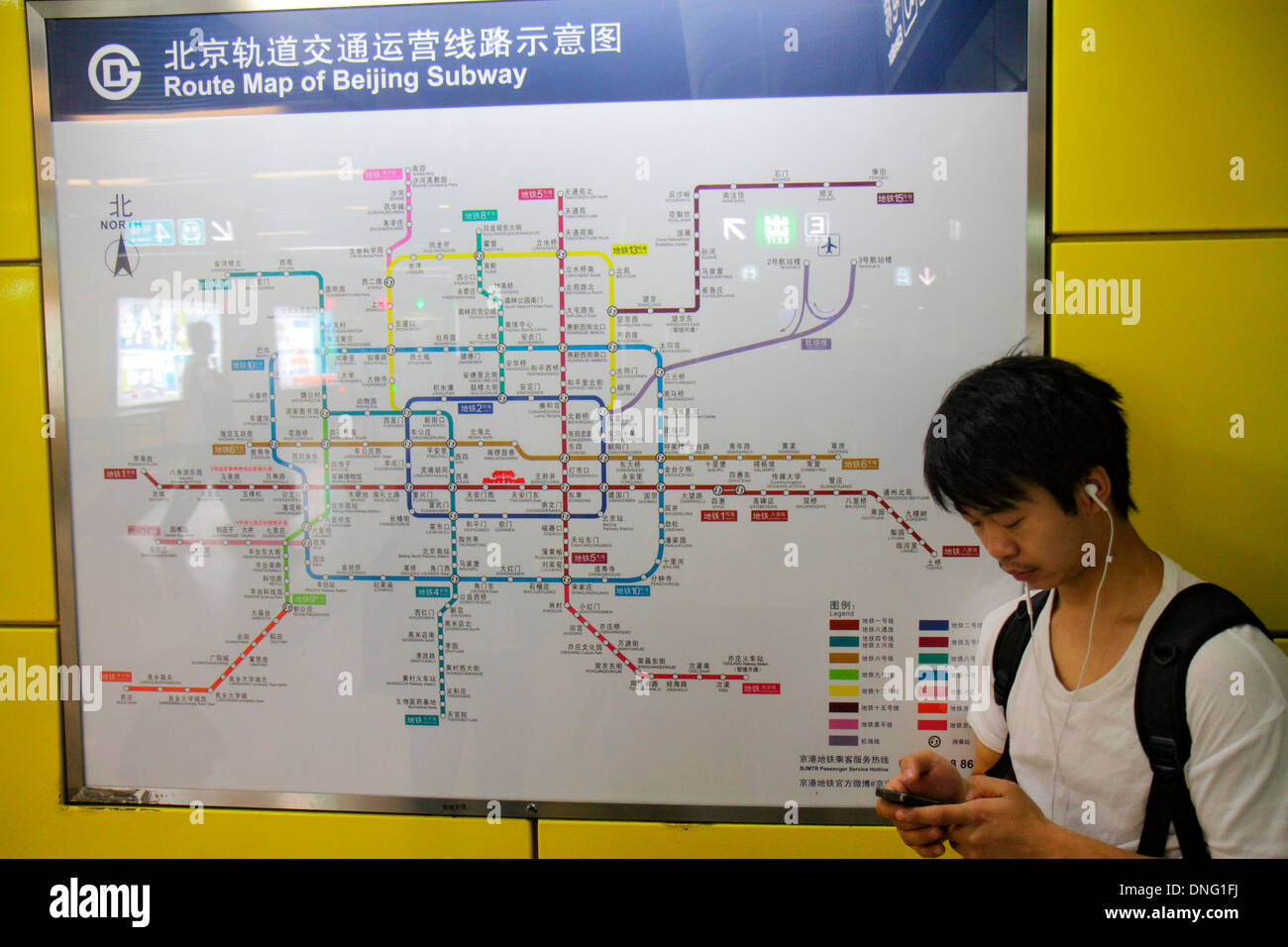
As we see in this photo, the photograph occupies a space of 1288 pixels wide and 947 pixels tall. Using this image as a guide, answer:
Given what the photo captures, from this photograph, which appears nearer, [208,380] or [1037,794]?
[1037,794]

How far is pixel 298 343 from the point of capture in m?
1.56

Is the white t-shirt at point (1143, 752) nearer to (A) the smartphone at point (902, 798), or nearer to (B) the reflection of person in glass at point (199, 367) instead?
(A) the smartphone at point (902, 798)

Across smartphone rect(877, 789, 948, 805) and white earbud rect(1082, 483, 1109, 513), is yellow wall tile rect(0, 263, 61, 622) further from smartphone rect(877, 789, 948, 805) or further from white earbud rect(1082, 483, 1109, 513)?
white earbud rect(1082, 483, 1109, 513)

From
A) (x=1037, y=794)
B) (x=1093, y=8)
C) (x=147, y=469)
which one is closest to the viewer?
(x=1037, y=794)

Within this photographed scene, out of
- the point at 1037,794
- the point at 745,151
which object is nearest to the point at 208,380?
the point at 745,151

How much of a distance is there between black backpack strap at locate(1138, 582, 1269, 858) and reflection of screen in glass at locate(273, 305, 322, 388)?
1702 mm

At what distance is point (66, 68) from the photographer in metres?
1.58

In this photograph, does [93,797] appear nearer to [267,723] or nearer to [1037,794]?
[267,723]

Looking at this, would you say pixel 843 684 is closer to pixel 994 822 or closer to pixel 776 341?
pixel 994 822

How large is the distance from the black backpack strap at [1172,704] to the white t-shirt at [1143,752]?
0.04 ft

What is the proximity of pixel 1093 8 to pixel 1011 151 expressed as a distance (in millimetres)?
315

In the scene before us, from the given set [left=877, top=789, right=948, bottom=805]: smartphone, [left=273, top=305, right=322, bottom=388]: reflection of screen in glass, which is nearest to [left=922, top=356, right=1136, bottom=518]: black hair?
[left=877, top=789, right=948, bottom=805]: smartphone

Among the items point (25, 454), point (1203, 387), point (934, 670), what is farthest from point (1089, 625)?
point (25, 454)

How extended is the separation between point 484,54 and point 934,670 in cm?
166
